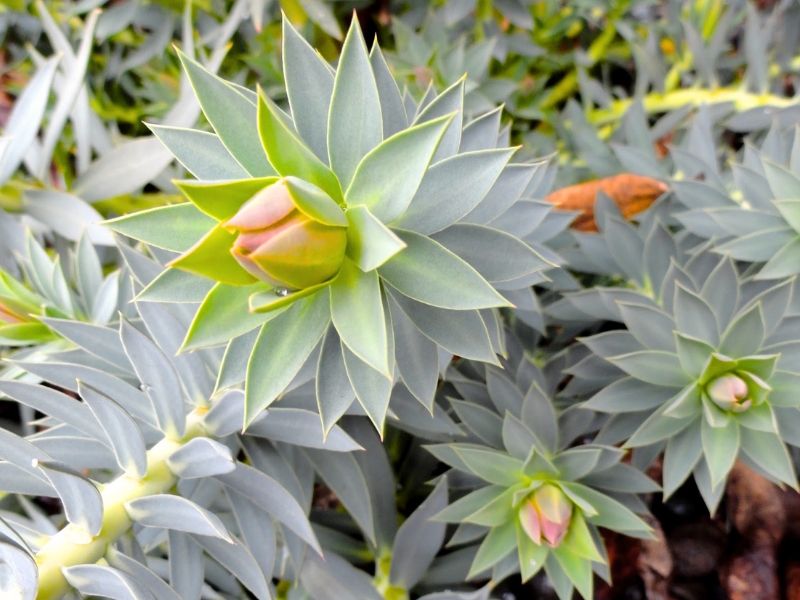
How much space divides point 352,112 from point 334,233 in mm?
140

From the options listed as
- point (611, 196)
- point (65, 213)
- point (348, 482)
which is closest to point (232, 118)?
point (348, 482)

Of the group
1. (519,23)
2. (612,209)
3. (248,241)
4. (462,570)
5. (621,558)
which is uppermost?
(248,241)

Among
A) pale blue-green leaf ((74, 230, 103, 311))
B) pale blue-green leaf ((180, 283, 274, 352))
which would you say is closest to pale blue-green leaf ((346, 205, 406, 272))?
pale blue-green leaf ((180, 283, 274, 352))

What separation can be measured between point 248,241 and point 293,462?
0.47 m

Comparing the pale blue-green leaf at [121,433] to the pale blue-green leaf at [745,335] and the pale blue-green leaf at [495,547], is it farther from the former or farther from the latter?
the pale blue-green leaf at [745,335]

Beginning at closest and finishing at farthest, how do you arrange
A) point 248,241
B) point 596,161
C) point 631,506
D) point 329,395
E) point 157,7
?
point 248,241, point 329,395, point 631,506, point 596,161, point 157,7

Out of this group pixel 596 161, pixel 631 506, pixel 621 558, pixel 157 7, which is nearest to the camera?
pixel 631 506

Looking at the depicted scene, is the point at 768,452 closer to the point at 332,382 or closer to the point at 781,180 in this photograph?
the point at 781,180

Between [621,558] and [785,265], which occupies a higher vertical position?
[785,265]

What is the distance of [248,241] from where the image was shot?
1.65 ft

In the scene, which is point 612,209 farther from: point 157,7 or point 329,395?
point 157,7

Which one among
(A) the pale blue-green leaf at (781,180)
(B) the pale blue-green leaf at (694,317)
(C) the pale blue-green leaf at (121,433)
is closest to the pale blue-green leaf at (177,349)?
(C) the pale blue-green leaf at (121,433)

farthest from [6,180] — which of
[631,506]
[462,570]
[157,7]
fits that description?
[631,506]

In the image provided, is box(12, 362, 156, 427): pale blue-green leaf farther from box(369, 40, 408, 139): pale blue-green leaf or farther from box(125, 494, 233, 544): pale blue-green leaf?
box(369, 40, 408, 139): pale blue-green leaf
